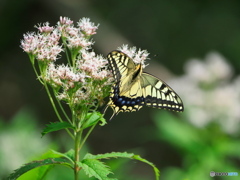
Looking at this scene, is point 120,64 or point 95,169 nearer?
point 95,169

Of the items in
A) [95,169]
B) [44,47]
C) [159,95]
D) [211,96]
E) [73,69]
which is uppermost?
[211,96]

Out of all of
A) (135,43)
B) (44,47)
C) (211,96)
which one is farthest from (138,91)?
(135,43)

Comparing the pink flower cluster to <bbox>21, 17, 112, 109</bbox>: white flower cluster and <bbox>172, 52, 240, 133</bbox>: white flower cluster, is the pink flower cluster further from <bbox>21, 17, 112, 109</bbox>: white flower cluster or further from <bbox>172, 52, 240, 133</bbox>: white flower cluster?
<bbox>172, 52, 240, 133</bbox>: white flower cluster

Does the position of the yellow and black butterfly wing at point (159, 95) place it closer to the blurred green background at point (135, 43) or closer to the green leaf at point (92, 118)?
the green leaf at point (92, 118)

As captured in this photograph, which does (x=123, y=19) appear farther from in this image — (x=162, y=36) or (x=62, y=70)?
(x=62, y=70)

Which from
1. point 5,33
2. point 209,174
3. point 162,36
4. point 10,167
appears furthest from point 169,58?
point 10,167

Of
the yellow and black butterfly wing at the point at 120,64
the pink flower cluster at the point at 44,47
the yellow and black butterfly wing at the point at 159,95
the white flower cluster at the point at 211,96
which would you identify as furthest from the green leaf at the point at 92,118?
the white flower cluster at the point at 211,96

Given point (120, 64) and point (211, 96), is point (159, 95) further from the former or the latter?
point (211, 96)
